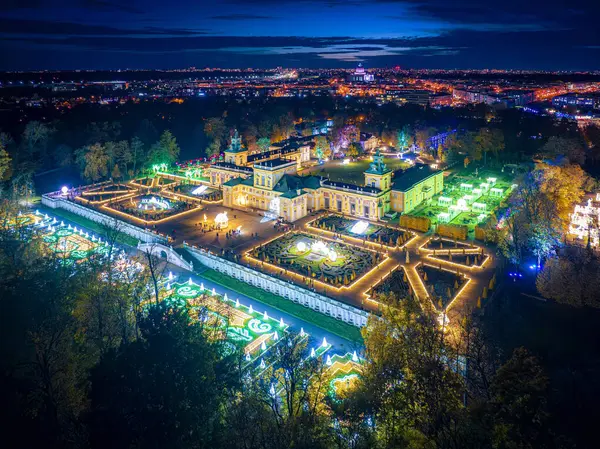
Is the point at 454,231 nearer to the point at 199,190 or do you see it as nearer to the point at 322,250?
the point at 322,250

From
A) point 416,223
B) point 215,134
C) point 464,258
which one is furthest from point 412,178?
point 215,134

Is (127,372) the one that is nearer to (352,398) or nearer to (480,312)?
(352,398)

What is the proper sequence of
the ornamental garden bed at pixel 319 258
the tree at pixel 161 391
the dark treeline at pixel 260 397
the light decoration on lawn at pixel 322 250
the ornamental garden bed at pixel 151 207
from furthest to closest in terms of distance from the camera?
the ornamental garden bed at pixel 151 207, the light decoration on lawn at pixel 322 250, the ornamental garden bed at pixel 319 258, the tree at pixel 161 391, the dark treeline at pixel 260 397

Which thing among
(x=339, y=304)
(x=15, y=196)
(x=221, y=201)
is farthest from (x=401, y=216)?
(x=15, y=196)

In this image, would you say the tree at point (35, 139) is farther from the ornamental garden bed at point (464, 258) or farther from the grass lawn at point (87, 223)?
the ornamental garden bed at point (464, 258)

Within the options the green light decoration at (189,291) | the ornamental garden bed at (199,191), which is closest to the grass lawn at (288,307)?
the green light decoration at (189,291)

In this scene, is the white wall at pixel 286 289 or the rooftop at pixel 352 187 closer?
the white wall at pixel 286 289
